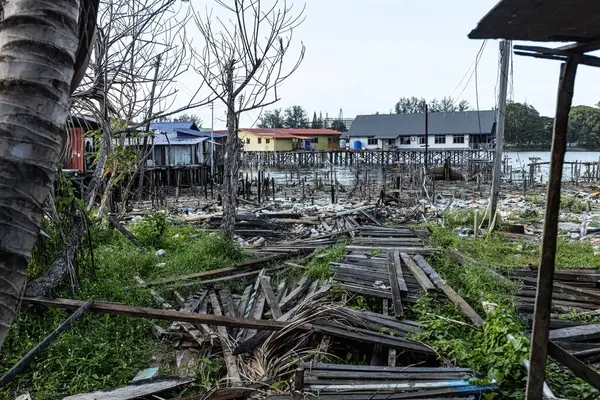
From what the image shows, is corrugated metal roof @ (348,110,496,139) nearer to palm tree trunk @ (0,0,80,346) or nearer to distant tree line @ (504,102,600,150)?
distant tree line @ (504,102,600,150)

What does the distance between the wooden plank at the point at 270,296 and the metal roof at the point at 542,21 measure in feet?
13.4

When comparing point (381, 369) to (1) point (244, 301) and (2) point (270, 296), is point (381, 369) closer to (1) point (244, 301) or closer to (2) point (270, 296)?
(2) point (270, 296)

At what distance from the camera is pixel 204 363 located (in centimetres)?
462

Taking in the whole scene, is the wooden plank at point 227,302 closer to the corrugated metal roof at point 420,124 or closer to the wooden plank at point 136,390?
the wooden plank at point 136,390

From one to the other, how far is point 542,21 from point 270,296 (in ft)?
15.5

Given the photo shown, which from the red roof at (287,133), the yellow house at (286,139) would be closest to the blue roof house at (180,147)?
the yellow house at (286,139)

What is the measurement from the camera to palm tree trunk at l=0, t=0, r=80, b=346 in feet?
4.63

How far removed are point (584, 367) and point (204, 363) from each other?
330cm

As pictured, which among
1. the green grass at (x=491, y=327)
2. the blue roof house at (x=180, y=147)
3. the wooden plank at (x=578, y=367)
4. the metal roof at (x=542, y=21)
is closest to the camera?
the metal roof at (x=542, y=21)

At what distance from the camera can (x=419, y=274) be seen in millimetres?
6504

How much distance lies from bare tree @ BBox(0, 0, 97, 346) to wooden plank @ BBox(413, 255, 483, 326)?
181 inches

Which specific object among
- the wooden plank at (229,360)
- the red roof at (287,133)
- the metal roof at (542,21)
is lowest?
the wooden plank at (229,360)

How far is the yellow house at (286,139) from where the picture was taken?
54438mm

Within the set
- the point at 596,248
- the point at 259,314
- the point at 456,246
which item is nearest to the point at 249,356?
the point at 259,314
